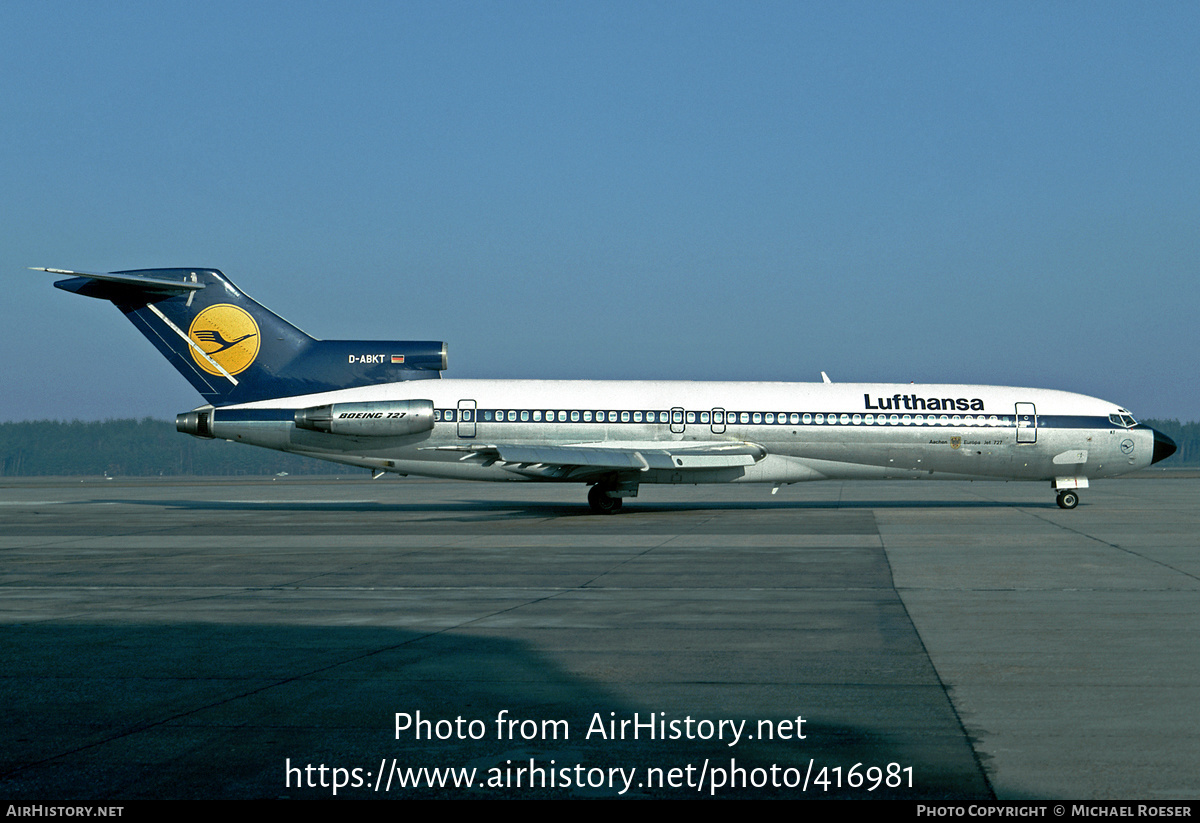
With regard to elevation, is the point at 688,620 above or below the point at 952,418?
below

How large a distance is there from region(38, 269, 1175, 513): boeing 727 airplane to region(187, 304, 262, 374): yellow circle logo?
38 millimetres

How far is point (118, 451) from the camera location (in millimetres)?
141500

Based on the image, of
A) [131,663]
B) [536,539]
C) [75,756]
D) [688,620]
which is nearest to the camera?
[75,756]

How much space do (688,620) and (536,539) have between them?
9568 mm

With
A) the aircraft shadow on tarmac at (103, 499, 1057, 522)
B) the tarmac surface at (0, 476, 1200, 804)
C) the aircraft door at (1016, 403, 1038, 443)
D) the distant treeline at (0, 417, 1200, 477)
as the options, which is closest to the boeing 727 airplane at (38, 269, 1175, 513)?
the aircraft door at (1016, 403, 1038, 443)

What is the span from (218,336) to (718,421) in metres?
13.6

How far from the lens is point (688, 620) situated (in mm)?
9984

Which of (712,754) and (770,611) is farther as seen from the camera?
(770,611)

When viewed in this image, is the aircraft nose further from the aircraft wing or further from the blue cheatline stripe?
the aircraft wing

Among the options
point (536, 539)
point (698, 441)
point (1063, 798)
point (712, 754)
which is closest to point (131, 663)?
point (712, 754)

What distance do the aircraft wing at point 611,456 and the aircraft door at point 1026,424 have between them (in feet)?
22.8

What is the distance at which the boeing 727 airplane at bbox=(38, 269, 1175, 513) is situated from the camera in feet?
87.1

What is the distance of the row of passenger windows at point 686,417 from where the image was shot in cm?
2669

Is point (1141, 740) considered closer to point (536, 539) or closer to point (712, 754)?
point (712, 754)
